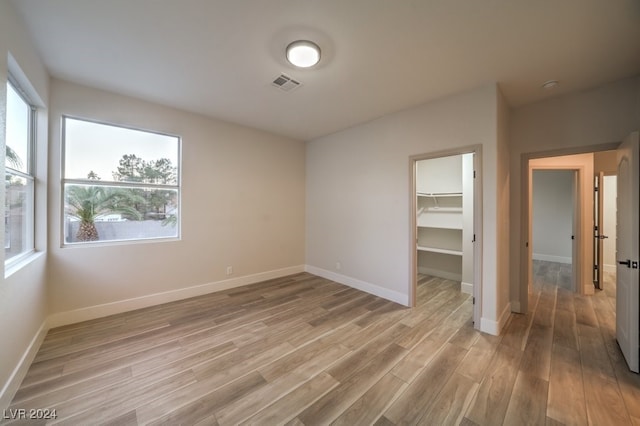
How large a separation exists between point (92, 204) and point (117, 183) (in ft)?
1.24

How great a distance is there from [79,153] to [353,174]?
12.6 ft

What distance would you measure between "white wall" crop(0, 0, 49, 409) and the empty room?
30 mm

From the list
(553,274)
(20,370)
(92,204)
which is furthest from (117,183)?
(553,274)

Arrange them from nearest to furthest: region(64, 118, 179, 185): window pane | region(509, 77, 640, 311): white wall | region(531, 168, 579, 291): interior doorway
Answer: region(509, 77, 640, 311): white wall, region(64, 118, 179, 185): window pane, region(531, 168, 579, 291): interior doorway

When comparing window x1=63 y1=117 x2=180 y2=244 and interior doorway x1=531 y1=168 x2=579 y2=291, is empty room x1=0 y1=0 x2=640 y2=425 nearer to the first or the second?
window x1=63 y1=117 x2=180 y2=244

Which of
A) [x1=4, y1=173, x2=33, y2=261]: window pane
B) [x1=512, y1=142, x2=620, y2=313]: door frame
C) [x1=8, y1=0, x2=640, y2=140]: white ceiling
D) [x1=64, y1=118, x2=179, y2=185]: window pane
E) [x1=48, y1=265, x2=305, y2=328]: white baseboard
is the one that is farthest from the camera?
[x1=512, y1=142, x2=620, y2=313]: door frame

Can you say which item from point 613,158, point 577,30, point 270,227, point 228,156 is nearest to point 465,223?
point 577,30

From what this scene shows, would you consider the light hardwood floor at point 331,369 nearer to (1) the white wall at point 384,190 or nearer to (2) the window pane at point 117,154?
(1) the white wall at point 384,190

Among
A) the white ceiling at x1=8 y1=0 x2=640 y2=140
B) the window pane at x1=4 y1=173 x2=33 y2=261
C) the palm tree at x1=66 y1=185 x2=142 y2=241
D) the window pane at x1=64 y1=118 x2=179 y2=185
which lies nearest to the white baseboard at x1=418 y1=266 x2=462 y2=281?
the white ceiling at x1=8 y1=0 x2=640 y2=140

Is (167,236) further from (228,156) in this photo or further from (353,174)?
(353,174)

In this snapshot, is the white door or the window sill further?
the white door

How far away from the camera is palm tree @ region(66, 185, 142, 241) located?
2.89 metres

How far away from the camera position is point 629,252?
2129mm

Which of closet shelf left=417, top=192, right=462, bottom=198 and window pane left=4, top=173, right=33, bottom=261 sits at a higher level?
closet shelf left=417, top=192, right=462, bottom=198
